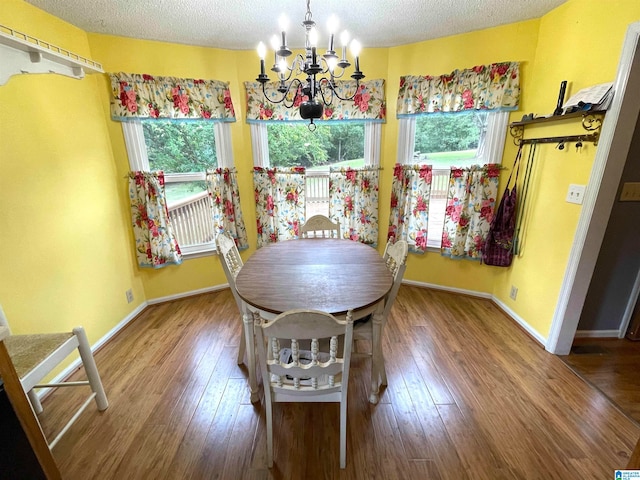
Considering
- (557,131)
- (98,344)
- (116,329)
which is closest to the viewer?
(557,131)

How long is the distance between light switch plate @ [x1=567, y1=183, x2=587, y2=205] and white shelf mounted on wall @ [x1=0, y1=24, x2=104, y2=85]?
115 inches

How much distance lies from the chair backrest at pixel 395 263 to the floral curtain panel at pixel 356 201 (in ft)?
3.55

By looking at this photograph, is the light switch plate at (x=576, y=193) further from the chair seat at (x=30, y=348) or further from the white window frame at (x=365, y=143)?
the chair seat at (x=30, y=348)

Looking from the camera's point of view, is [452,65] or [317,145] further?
[317,145]

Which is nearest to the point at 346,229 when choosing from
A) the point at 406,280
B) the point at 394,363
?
the point at 406,280

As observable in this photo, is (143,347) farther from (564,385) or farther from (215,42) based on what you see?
(564,385)

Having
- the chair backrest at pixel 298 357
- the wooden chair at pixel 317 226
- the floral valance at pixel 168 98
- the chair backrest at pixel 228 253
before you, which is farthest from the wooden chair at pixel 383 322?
the floral valance at pixel 168 98

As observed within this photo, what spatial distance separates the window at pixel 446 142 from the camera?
248 cm

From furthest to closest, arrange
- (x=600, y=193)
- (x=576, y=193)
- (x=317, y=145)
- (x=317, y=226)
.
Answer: (x=317, y=145) < (x=317, y=226) < (x=576, y=193) < (x=600, y=193)

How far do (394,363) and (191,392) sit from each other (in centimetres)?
138

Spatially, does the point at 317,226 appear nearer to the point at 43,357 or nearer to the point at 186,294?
the point at 186,294

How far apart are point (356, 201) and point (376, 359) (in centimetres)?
179

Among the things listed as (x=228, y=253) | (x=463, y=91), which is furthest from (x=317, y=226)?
(x=463, y=91)

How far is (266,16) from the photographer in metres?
2.04
